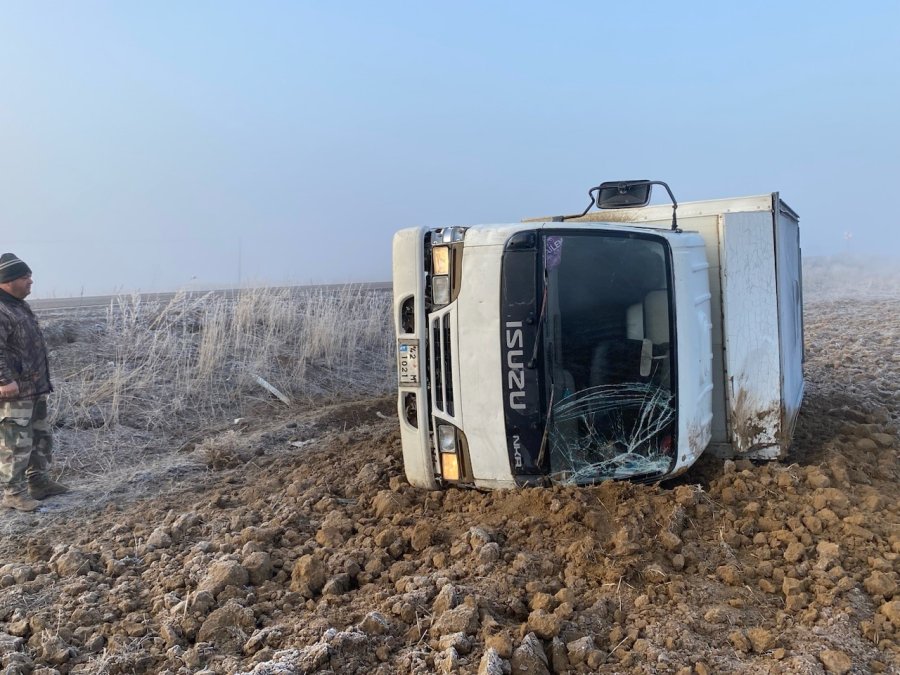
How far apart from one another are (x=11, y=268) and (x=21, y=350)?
2.08 ft

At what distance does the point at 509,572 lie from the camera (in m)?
3.07

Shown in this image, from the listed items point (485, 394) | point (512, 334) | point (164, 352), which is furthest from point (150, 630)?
point (164, 352)

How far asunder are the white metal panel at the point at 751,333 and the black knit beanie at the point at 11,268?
513 centimetres

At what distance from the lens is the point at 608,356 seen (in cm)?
358

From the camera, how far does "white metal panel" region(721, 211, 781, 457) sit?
4.09m

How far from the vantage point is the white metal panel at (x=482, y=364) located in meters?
3.54

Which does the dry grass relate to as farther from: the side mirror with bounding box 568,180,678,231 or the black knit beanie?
the side mirror with bounding box 568,180,678,231

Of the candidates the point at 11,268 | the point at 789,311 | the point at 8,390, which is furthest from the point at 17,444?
the point at 789,311

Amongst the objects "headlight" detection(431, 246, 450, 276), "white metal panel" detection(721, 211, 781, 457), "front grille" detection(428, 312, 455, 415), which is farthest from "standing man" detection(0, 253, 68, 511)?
"white metal panel" detection(721, 211, 781, 457)

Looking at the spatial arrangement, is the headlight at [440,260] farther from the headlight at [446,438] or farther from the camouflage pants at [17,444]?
the camouflage pants at [17,444]

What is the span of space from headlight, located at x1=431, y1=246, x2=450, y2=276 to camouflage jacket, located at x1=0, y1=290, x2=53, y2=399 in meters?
3.39

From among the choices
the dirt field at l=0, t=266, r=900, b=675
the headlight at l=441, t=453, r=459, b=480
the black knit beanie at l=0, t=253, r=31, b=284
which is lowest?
the dirt field at l=0, t=266, r=900, b=675

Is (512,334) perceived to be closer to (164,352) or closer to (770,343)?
(770,343)

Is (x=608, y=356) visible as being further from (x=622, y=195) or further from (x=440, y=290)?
(x=622, y=195)
